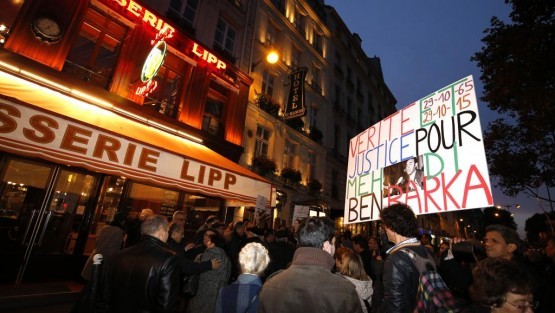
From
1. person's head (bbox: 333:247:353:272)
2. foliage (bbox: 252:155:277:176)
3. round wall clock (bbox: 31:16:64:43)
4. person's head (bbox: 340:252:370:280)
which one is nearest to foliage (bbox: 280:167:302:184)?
foliage (bbox: 252:155:277:176)

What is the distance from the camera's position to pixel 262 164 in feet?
44.3

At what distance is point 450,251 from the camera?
4.66 meters

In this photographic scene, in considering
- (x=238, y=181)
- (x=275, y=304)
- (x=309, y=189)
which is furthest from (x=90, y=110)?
(x=309, y=189)

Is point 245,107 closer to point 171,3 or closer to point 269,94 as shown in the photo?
point 269,94

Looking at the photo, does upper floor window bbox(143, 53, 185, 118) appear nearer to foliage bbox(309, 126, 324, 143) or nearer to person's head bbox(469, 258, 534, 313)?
foliage bbox(309, 126, 324, 143)

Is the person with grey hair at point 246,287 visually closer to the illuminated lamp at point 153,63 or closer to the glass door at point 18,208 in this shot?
the glass door at point 18,208

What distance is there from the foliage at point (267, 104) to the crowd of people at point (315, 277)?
34.9 feet

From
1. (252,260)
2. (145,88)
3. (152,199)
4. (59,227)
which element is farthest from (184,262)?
(145,88)

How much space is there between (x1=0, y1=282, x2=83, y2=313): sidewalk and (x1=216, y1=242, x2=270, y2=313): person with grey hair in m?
4.76

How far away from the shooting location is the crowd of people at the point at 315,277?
183cm

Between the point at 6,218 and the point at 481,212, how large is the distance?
10565cm

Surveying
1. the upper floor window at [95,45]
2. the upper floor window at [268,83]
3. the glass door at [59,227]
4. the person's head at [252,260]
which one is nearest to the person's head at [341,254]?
the person's head at [252,260]

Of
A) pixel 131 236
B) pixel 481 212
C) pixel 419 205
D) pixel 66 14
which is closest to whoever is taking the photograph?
pixel 419 205

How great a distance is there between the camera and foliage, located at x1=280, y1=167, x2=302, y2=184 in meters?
15.0
